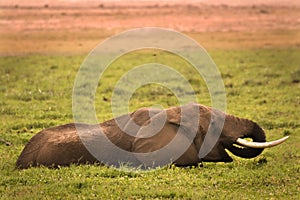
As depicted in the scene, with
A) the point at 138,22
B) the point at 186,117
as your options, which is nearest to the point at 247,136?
the point at 186,117

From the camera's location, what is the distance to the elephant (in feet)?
35.7

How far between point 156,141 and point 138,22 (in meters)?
34.8

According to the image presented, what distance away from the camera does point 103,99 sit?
2000 centimetres

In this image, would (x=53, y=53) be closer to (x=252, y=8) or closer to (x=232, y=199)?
(x=232, y=199)

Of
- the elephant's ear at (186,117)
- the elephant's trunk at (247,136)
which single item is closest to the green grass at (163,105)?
the elephant's trunk at (247,136)

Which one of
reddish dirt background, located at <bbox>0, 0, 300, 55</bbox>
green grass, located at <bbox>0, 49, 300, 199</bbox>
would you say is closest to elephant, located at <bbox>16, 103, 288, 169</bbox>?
green grass, located at <bbox>0, 49, 300, 199</bbox>

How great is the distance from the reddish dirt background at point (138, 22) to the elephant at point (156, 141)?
68.9ft

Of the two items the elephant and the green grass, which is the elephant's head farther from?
the green grass

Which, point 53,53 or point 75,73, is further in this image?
point 53,53

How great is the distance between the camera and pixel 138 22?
45.1 m

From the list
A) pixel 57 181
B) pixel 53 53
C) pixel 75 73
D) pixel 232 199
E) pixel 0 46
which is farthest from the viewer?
pixel 0 46

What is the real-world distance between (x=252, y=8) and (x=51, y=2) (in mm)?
16954

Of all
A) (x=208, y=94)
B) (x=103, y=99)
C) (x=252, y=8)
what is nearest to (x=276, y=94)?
(x=208, y=94)

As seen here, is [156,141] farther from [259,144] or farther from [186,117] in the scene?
[259,144]
